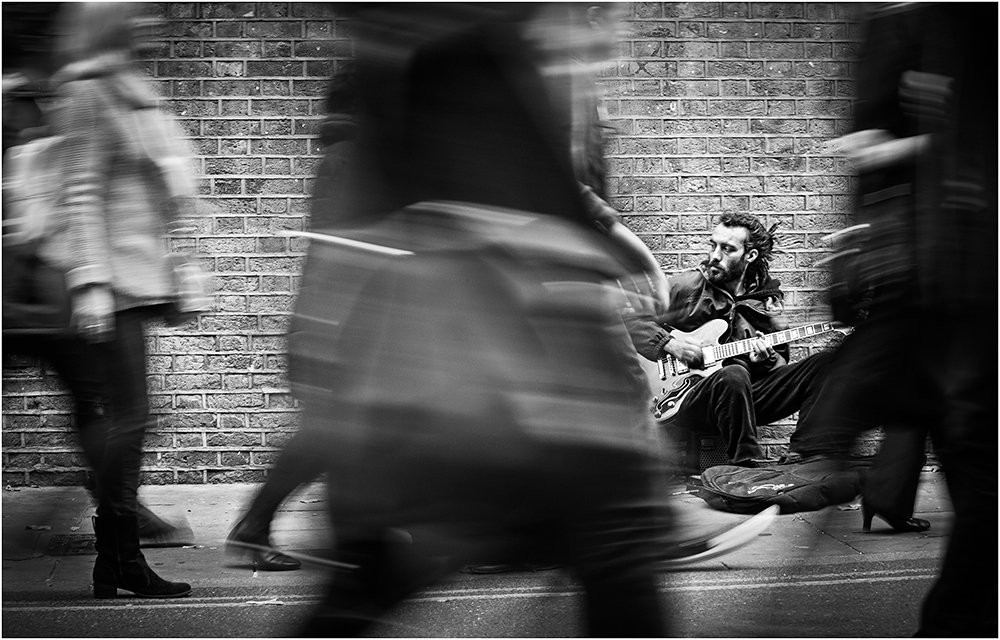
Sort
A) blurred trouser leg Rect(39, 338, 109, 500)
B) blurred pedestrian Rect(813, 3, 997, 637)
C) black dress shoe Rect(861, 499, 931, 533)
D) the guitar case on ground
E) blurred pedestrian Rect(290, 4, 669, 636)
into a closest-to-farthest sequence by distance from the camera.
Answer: blurred pedestrian Rect(290, 4, 669, 636), blurred pedestrian Rect(813, 3, 997, 637), blurred trouser leg Rect(39, 338, 109, 500), black dress shoe Rect(861, 499, 931, 533), the guitar case on ground

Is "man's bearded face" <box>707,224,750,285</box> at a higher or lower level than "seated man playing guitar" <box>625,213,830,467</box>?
higher

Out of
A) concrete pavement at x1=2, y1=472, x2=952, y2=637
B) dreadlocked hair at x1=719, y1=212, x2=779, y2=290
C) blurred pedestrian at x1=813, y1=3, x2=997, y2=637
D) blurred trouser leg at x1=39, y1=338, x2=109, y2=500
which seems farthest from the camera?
dreadlocked hair at x1=719, y1=212, x2=779, y2=290

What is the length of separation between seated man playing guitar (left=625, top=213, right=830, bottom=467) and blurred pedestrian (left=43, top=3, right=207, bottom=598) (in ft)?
9.54

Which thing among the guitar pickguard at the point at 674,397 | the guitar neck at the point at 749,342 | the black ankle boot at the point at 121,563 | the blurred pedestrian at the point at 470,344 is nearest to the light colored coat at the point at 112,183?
the black ankle boot at the point at 121,563

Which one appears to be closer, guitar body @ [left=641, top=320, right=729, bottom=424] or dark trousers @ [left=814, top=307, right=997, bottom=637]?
dark trousers @ [left=814, top=307, right=997, bottom=637]

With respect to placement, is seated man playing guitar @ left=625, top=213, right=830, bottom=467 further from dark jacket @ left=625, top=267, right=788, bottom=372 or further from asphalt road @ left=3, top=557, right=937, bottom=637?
asphalt road @ left=3, top=557, right=937, bottom=637

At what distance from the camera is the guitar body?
6.00 metres

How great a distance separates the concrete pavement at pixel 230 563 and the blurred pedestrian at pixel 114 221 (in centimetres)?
63

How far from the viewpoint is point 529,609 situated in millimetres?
3707

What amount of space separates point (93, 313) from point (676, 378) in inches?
139

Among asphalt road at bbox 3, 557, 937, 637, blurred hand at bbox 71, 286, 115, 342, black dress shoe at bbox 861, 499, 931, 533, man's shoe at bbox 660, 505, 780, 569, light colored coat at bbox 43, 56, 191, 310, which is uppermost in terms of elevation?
light colored coat at bbox 43, 56, 191, 310

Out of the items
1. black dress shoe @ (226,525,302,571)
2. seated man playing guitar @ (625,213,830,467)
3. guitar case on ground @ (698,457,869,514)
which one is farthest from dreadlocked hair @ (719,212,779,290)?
black dress shoe @ (226,525,302,571)

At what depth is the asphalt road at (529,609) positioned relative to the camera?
3.47 m

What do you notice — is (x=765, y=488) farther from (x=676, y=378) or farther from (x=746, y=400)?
(x=676, y=378)
